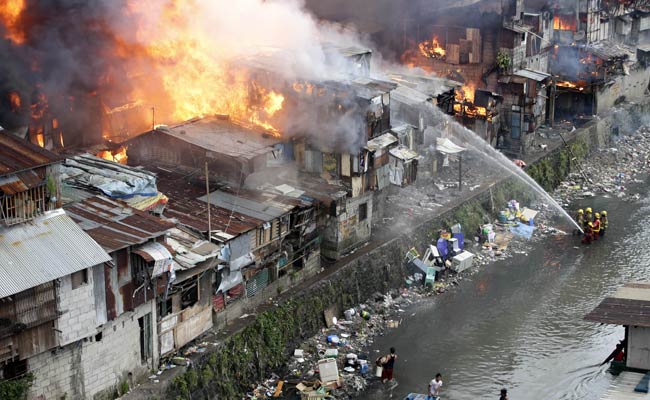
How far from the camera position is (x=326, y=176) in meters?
40.9

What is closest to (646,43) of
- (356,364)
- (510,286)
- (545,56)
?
(545,56)

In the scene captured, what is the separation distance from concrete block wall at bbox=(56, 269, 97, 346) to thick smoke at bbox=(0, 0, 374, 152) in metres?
13.6

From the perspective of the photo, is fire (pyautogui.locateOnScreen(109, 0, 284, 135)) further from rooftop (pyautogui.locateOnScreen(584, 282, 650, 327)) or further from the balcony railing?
rooftop (pyautogui.locateOnScreen(584, 282, 650, 327))

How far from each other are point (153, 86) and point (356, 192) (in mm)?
10777

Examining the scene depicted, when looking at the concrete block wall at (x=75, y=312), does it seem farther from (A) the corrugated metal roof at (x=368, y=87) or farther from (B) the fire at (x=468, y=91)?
(B) the fire at (x=468, y=91)

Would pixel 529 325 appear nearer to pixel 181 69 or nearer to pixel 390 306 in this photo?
pixel 390 306

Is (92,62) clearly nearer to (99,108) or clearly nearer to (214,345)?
(99,108)

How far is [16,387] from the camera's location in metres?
26.9

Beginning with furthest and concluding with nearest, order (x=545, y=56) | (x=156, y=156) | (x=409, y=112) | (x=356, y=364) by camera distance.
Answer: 1. (x=545, y=56)
2. (x=409, y=112)
3. (x=156, y=156)
4. (x=356, y=364)

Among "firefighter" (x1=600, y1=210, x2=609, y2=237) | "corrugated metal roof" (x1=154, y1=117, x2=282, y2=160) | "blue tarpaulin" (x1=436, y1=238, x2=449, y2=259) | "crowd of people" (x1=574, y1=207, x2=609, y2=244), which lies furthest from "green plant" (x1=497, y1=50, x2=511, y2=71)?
"corrugated metal roof" (x1=154, y1=117, x2=282, y2=160)

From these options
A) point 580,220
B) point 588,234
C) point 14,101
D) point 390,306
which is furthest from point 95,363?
point 580,220

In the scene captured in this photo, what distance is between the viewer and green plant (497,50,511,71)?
5553 cm

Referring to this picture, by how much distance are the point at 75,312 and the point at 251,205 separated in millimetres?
10139

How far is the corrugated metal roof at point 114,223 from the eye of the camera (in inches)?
1151
